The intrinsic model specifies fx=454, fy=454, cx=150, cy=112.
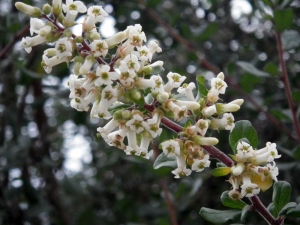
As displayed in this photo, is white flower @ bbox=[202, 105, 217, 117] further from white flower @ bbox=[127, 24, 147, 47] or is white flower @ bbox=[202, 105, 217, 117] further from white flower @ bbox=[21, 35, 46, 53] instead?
white flower @ bbox=[21, 35, 46, 53]

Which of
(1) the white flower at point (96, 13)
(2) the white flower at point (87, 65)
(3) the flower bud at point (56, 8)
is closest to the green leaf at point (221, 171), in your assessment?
(2) the white flower at point (87, 65)

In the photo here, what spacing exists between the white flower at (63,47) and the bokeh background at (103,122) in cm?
173

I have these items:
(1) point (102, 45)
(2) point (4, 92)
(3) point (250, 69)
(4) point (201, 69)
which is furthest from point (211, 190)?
(1) point (102, 45)

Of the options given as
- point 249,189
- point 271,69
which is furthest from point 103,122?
point 249,189

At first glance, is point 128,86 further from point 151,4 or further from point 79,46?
point 151,4

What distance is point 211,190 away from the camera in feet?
13.7

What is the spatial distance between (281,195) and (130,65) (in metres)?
0.81

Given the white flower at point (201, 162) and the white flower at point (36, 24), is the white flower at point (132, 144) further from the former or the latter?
the white flower at point (36, 24)

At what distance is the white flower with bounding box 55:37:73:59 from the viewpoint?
154 cm

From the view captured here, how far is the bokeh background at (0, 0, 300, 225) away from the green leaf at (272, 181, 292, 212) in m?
1.24

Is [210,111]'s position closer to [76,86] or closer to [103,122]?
[76,86]

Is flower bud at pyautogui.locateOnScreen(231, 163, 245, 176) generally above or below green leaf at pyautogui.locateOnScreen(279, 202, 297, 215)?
above

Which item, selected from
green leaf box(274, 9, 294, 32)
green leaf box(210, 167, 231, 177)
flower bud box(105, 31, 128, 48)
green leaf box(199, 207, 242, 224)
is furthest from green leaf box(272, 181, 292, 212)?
green leaf box(274, 9, 294, 32)

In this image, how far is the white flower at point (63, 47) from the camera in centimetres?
154
